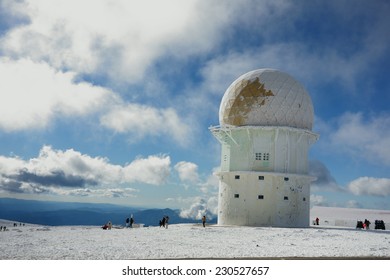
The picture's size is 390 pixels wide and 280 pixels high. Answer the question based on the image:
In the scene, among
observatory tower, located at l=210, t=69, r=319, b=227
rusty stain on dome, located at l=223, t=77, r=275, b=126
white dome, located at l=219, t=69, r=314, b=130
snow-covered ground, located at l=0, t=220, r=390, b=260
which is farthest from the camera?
rusty stain on dome, located at l=223, t=77, r=275, b=126

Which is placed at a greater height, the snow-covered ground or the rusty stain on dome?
the rusty stain on dome

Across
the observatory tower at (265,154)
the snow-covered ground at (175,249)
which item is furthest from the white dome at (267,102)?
the snow-covered ground at (175,249)

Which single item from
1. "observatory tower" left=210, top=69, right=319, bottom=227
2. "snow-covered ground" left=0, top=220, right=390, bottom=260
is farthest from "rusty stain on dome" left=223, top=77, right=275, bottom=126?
"snow-covered ground" left=0, top=220, right=390, bottom=260

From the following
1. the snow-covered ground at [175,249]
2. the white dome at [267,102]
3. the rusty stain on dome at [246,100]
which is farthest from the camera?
the rusty stain on dome at [246,100]

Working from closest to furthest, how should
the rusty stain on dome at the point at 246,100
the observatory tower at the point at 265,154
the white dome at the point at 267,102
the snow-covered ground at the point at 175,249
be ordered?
the snow-covered ground at the point at 175,249 < the observatory tower at the point at 265,154 < the white dome at the point at 267,102 < the rusty stain on dome at the point at 246,100

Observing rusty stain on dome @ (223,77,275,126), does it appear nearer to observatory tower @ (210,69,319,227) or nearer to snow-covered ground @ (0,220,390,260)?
observatory tower @ (210,69,319,227)

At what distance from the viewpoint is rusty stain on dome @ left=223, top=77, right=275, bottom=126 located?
31719mm

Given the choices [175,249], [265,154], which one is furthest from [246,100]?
[175,249]

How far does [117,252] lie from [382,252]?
915 cm

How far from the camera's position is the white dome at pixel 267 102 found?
31.6 meters

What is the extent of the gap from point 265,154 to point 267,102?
3646 millimetres

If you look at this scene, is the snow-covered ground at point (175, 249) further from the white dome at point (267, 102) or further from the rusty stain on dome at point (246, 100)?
the rusty stain on dome at point (246, 100)

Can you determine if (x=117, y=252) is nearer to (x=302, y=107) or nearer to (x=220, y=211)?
(x=220, y=211)
